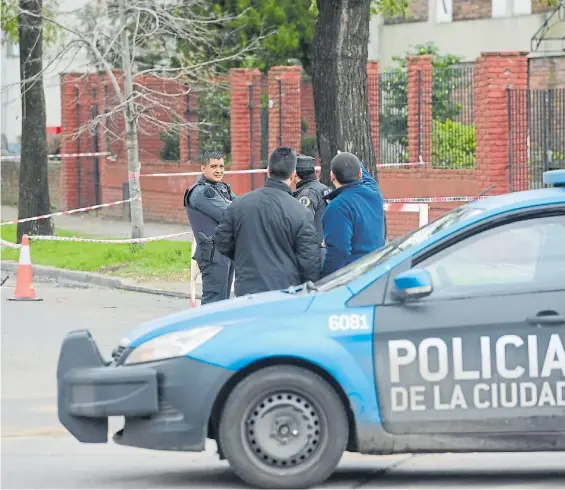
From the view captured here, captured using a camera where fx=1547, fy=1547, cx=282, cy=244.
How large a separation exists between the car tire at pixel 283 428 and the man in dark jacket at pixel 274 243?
5.91ft

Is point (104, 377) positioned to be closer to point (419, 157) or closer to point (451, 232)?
point (451, 232)

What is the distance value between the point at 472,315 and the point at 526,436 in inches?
26.1

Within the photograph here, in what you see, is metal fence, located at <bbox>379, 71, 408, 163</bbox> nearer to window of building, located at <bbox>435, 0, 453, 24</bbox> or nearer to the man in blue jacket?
window of building, located at <bbox>435, 0, 453, 24</bbox>

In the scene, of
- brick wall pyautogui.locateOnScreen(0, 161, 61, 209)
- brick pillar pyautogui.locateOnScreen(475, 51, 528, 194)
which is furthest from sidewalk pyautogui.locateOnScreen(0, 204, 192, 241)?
brick pillar pyautogui.locateOnScreen(475, 51, 528, 194)

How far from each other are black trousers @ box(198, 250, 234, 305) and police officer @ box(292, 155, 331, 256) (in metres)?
0.80

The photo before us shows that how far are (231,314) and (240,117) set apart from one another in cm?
2189

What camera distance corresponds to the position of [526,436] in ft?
25.1

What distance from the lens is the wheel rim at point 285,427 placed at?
7.62 m

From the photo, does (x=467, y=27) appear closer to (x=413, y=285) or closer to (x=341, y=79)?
(x=341, y=79)

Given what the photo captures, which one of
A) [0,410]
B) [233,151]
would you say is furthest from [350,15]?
[233,151]

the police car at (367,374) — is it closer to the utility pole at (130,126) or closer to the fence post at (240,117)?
the utility pole at (130,126)

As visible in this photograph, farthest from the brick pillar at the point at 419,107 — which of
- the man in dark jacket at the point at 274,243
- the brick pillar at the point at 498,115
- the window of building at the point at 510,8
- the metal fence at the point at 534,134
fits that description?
the man in dark jacket at the point at 274,243

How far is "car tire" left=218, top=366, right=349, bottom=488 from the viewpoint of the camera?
7605mm

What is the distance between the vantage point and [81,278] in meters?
21.1
